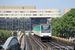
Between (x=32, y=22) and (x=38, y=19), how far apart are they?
644cm

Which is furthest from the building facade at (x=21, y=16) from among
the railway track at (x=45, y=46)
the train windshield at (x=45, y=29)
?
the railway track at (x=45, y=46)

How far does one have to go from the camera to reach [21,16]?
524ft

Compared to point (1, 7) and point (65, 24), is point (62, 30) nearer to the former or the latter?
point (65, 24)

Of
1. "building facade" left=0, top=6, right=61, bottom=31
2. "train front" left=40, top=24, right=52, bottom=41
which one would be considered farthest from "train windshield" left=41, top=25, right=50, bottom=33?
"building facade" left=0, top=6, right=61, bottom=31

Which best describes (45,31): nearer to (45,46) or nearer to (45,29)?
(45,29)

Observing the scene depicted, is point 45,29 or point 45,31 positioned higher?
point 45,29

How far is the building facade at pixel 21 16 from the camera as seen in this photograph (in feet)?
521

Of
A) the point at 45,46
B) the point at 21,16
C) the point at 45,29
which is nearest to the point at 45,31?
the point at 45,29

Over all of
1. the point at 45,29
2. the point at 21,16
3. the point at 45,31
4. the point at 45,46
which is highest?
the point at 21,16

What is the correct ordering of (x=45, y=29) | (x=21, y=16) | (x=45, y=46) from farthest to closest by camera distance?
(x=21, y=16) → (x=45, y=29) → (x=45, y=46)

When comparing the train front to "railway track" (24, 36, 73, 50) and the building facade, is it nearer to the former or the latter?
"railway track" (24, 36, 73, 50)

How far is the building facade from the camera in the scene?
159 m

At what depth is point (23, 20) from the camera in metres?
161

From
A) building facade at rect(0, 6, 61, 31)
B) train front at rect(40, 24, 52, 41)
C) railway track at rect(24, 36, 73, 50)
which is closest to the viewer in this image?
railway track at rect(24, 36, 73, 50)
